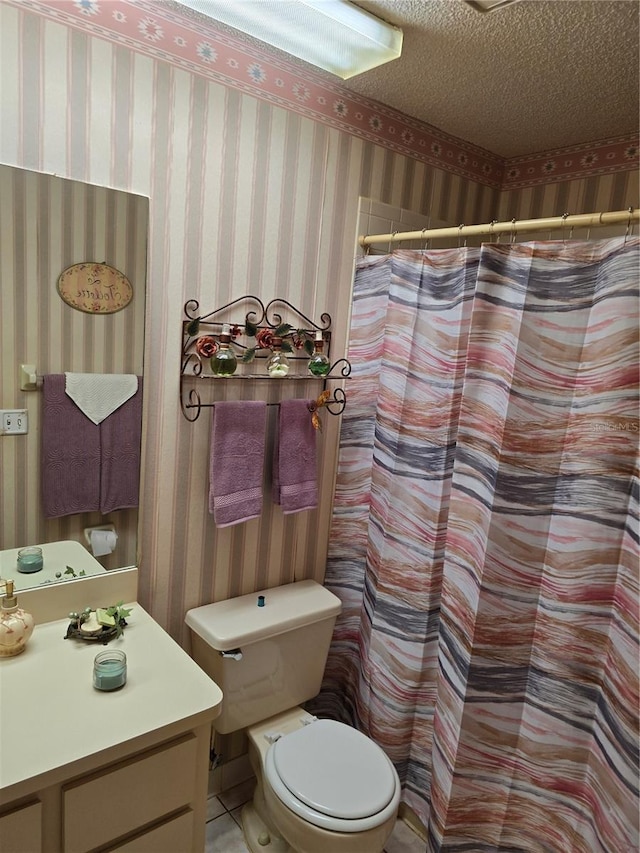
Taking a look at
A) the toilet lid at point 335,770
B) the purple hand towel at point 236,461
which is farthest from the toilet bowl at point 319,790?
the purple hand towel at point 236,461

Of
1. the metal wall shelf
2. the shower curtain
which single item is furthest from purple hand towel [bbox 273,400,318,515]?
the shower curtain

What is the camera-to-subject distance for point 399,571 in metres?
1.93

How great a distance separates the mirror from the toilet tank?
0.46 meters

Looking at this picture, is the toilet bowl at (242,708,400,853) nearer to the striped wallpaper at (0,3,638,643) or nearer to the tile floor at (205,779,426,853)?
the tile floor at (205,779,426,853)

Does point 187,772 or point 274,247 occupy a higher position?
point 274,247

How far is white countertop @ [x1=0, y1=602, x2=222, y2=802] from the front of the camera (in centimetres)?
108

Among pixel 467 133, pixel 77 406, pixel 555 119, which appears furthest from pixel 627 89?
pixel 77 406

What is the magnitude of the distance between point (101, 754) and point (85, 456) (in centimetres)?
76

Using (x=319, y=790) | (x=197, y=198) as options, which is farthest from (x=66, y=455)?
(x=319, y=790)

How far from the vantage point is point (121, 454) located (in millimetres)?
1609

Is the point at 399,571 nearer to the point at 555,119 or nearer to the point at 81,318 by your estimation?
the point at 81,318

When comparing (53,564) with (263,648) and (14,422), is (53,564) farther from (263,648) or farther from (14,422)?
(263,648)

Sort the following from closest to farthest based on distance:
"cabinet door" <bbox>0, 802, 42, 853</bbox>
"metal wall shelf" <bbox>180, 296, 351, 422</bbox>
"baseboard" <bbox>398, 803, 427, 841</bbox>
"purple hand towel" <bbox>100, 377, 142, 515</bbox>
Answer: "cabinet door" <bbox>0, 802, 42, 853</bbox> < "purple hand towel" <bbox>100, 377, 142, 515</bbox> < "metal wall shelf" <bbox>180, 296, 351, 422</bbox> < "baseboard" <bbox>398, 803, 427, 841</bbox>

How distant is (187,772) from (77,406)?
952 mm
